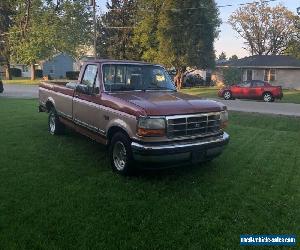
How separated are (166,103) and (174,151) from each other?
87 cm

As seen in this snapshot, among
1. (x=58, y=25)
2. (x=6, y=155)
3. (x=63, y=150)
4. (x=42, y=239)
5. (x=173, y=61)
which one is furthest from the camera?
(x=58, y=25)

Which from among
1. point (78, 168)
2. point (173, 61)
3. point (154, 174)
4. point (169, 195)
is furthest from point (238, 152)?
point (173, 61)

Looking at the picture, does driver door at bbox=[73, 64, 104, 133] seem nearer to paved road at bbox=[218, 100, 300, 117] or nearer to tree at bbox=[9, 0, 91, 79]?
paved road at bbox=[218, 100, 300, 117]

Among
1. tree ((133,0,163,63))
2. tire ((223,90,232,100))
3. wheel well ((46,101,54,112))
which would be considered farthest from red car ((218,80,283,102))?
wheel well ((46,101,54,112))

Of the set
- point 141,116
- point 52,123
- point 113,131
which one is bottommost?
point 52,123

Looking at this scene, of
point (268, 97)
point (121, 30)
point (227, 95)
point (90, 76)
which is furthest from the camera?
point (121, 30)

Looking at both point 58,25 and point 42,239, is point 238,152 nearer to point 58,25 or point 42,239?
point 42,239

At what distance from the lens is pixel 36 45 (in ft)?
152

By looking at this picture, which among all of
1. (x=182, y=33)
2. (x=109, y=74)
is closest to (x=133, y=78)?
(x=109, y=74)

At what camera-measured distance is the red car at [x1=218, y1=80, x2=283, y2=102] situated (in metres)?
25.0

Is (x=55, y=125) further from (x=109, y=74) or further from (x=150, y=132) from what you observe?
(x=150, y=132)

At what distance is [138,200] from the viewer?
17.5 ft

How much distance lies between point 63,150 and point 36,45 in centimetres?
4207

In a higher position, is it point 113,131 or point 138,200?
point 113,131
